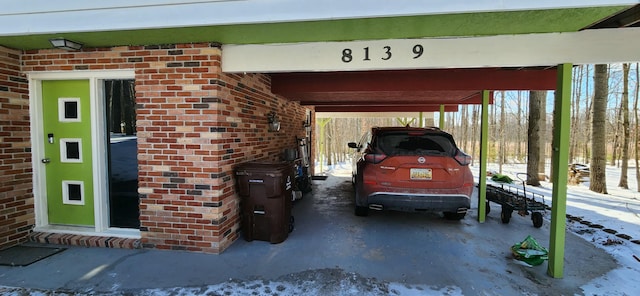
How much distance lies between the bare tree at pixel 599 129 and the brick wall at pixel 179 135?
393 inches

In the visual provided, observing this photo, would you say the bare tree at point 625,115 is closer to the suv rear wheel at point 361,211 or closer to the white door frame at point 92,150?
the suv rear wheel at point 361,211

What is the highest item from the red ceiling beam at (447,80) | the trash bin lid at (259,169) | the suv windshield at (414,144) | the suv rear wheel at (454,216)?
the red ceiling beam at (447,80)

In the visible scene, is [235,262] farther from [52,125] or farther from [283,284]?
Result: [52,125]

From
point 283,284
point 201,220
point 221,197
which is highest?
point 221,197

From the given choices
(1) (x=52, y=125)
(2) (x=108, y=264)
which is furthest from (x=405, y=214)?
(1) (x=52, y=125)

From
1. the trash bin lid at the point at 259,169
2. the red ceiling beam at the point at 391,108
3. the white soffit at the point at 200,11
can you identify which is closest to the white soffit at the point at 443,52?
the white soffit at the point at 200,11

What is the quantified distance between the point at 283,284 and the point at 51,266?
257cm

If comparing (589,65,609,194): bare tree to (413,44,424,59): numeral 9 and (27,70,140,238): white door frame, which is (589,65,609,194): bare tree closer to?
(413,44,424,59): numeral 9

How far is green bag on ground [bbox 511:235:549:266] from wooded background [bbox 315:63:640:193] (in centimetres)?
745

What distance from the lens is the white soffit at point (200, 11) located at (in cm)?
220

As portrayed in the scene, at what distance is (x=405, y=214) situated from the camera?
537 centimetres

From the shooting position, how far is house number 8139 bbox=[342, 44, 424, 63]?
10.3 feet

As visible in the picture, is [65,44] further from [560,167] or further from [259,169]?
[560,167]

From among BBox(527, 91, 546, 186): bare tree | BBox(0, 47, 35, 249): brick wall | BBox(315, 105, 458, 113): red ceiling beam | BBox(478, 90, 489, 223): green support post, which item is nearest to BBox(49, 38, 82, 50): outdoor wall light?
BBox(0, 47, 35, 249): brick wall
